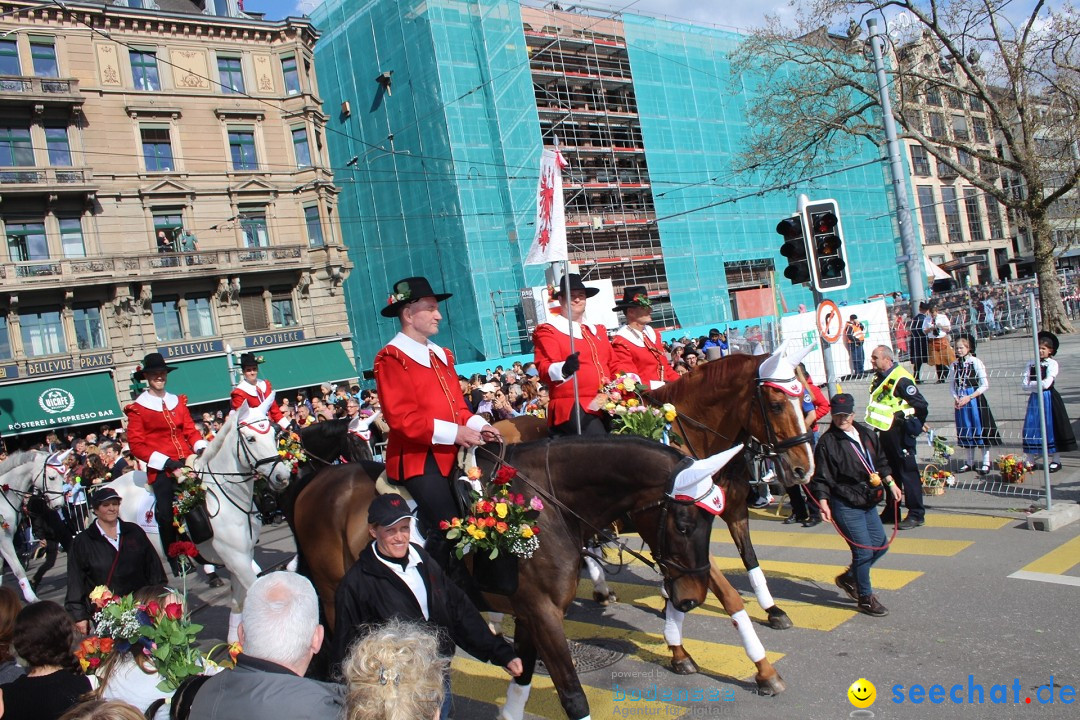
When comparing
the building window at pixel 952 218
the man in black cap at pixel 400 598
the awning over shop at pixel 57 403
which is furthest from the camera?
the building window at pixel 952 218

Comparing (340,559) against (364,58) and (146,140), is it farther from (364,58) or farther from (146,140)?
(364,58)

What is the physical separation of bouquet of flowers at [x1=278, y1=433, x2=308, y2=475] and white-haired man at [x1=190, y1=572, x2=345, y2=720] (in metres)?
5.67

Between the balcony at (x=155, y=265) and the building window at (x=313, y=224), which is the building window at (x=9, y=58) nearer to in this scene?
the balcony at (x=155, y=265)

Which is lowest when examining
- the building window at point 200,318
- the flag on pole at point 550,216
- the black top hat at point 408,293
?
the black top hat at point 408,293

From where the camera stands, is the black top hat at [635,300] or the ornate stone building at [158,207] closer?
the black top hat at [635,300]

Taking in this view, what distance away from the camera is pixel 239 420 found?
27.7 feet

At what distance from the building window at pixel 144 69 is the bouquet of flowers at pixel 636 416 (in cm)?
3405

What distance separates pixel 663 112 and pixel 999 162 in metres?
22.9

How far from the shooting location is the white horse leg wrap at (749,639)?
211 inches

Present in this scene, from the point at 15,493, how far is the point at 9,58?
26970 millimetres

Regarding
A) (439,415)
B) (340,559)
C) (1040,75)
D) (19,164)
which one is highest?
(19,164)

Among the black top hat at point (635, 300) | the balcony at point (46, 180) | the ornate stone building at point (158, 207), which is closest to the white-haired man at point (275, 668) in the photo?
the black top hat at point (635, 300)

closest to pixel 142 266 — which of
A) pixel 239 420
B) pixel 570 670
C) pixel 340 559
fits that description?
pixel 239 420

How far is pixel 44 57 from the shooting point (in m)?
32.0
